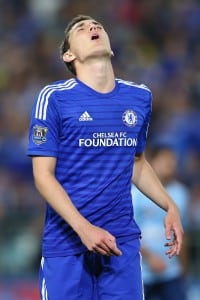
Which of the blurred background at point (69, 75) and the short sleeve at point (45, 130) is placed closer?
the short sleeve at point (45, 130)

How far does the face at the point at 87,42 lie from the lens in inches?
223

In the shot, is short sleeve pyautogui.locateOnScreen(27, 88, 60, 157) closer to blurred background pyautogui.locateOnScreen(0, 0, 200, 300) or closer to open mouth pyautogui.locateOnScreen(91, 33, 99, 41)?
open mouth pyautogui.locateOnScreen(91, 33, 99, 41)

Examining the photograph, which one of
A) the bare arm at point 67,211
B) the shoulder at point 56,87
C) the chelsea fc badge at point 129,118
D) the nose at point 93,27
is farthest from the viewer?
the nose at point 93,27

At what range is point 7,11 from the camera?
15.1 meters

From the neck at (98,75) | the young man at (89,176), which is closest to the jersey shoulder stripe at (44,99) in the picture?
Result: the young man at (89,176)

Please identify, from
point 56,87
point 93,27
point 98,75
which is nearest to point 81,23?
point 93,27

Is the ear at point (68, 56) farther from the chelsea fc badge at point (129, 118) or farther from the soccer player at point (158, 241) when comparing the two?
the soccer player at point (158, 241)

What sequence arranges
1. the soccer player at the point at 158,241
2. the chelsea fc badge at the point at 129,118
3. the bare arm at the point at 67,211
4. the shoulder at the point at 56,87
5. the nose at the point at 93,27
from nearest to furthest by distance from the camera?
the bare arm at the point at 67,211
the shoulder at the point at 56,87
the chelsea fc badge at the point at 129,118
the nose at the point at 93,27
the soccer player at the point at 158,241

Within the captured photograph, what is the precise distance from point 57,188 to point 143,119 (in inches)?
30.2

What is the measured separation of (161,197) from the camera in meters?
5.86

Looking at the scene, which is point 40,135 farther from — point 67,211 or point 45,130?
point 67,211

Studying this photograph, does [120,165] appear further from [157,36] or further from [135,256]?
[157,36]

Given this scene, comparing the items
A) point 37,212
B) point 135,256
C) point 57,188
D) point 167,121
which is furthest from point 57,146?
point 167,121

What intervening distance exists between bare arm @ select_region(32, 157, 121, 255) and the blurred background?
14.6ft
